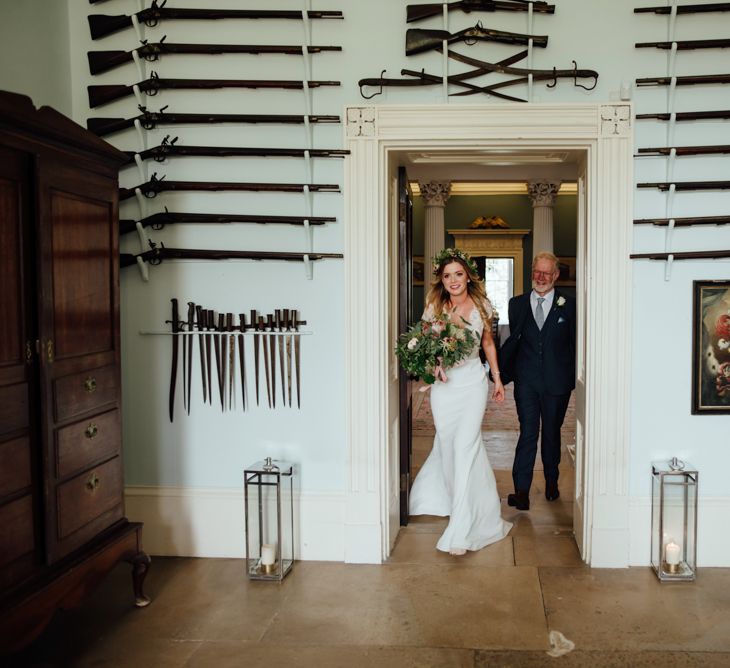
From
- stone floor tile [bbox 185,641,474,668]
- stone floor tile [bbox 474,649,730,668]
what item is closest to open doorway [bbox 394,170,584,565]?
stone floor tile [bbox 474,649,730,668]

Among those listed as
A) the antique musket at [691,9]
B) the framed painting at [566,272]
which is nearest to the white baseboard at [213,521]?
the antique musket at [691,9]

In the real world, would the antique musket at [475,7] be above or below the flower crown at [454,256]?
above

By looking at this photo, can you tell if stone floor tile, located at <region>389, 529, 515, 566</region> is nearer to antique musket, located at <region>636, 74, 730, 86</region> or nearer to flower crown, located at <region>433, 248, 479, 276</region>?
flower crown, located at <region>433, 248, 479, 276</region>

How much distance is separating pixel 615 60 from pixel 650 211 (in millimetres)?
865

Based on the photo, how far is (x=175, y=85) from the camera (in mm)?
4023

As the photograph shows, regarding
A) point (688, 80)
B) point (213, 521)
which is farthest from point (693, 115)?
point (213, 521)

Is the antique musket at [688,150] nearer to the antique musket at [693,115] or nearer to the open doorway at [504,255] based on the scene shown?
the antique musket at [693,115]

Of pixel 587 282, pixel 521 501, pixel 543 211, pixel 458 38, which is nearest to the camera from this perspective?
pixel 458 38

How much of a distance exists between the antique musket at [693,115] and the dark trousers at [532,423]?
206 centimetres

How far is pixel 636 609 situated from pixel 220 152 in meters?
A: 3.32

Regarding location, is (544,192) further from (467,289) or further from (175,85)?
(175,85)

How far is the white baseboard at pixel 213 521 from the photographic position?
163 inches

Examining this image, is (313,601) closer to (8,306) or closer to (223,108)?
(8,306)

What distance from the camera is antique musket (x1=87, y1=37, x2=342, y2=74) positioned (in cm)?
395
